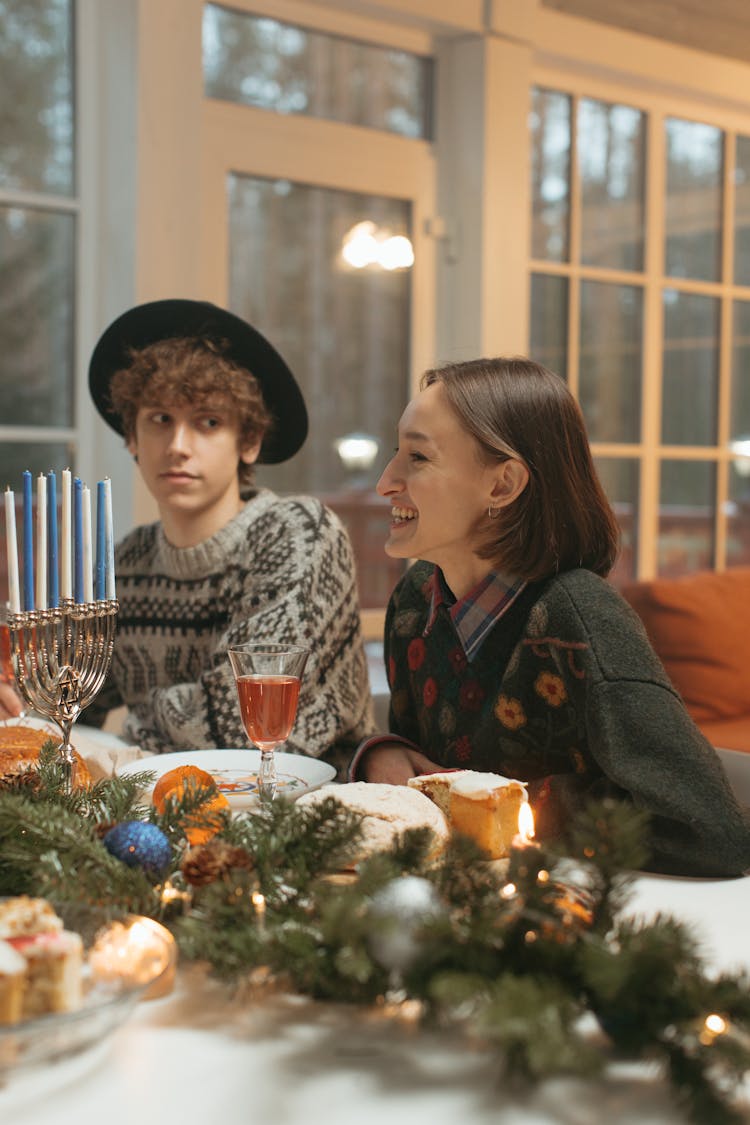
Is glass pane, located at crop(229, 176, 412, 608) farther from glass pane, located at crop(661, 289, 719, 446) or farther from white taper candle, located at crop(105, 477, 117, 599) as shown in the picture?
white taper candle, located at crop(105, 477, 117, 599)

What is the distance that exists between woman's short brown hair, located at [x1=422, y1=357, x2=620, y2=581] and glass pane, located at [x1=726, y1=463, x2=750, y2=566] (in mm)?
3441

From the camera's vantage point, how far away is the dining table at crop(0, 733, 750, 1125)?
64 centimetres

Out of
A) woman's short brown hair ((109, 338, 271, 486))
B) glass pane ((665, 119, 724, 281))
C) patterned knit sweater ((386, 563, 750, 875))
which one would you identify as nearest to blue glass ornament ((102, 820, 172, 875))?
patterned knit sweater ((386, 563, 750, 875))

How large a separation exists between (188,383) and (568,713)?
88 centimetres

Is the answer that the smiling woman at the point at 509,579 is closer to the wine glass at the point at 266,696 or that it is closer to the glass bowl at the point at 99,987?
the wine glass at the point at 266,696

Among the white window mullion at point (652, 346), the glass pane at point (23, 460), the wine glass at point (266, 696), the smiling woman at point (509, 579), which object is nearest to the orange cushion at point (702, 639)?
the white window mullion at point (652, 346)

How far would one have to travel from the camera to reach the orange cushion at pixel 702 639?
2984 millimetres

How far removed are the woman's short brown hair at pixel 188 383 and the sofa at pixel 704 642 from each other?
1338 mm

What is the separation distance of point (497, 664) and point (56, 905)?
2.44 ft

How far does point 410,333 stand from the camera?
12.5 feet

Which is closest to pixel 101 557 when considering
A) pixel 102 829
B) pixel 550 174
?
pixel 102 829

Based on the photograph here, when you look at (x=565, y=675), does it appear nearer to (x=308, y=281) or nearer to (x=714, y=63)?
(x=308, y=281)

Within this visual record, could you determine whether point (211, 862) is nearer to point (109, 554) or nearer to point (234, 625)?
point (109, 554)

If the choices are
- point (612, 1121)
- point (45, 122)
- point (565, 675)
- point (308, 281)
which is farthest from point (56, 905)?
point (308, 281)
